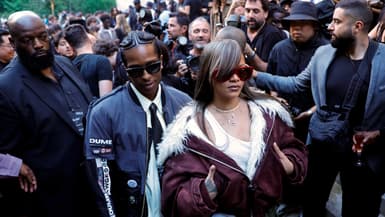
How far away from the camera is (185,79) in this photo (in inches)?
153

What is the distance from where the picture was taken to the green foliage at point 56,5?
22.0 metres

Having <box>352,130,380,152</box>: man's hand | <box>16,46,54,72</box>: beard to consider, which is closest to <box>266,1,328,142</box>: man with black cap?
<box>352,130,380,152</box>: man's hand

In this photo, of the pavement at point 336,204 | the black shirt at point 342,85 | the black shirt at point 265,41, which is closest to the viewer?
the black shirt at point 342,85

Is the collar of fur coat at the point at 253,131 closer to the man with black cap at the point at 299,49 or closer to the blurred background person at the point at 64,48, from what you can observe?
the man with black cap at the point at 299,49

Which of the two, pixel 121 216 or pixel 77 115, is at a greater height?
pixel 77 115

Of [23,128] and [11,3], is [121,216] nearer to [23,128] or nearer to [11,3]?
[23,128]

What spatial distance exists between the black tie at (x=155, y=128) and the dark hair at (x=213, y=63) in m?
0.27

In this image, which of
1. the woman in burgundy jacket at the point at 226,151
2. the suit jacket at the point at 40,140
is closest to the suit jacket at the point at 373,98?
the woman in burgundy jacket at the point at 226,151

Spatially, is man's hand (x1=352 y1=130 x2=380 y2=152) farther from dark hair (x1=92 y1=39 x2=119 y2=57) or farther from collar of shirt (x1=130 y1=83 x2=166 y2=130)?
dark hair (x1=92 y1=39 x2=119 y2=57)

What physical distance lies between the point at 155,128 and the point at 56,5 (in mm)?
24791

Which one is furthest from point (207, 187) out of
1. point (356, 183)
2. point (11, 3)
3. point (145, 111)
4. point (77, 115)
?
point (11, 3)

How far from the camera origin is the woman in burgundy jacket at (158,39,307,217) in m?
1.89

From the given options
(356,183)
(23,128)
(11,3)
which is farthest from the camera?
(11,3)

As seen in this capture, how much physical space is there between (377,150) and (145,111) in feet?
6.16
